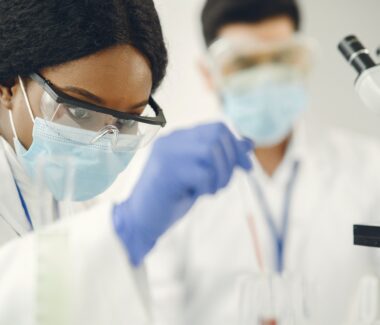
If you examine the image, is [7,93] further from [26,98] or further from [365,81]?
[365,81]

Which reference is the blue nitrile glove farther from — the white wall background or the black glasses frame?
the white wall background

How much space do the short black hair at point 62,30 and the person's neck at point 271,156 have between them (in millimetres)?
1004

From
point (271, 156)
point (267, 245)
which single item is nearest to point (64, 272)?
point (267, 245)

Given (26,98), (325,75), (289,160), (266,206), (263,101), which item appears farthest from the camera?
(325,75)

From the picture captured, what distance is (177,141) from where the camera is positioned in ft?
2.09

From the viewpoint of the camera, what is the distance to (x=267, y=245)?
139 cm

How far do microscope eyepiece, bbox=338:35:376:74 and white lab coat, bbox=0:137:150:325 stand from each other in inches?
14.7

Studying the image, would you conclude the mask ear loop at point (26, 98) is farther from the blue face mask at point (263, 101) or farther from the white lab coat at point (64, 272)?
the blue face mask at point (263, 101)

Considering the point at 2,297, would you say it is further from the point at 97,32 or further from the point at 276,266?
Answer: the point at 276,266

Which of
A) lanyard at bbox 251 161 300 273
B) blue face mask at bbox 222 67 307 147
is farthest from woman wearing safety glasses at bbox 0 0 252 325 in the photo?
lanyard at bbox 251 161 300 273

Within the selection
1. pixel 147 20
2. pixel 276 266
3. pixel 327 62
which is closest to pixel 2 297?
pixel 147 20

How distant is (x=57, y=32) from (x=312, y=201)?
3.43ft

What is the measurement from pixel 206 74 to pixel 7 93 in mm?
998

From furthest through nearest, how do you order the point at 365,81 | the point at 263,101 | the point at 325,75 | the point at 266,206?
1. the point at 325,75
2. the point at 266,206
3. the point at 263,101
4. the point at 365,81
